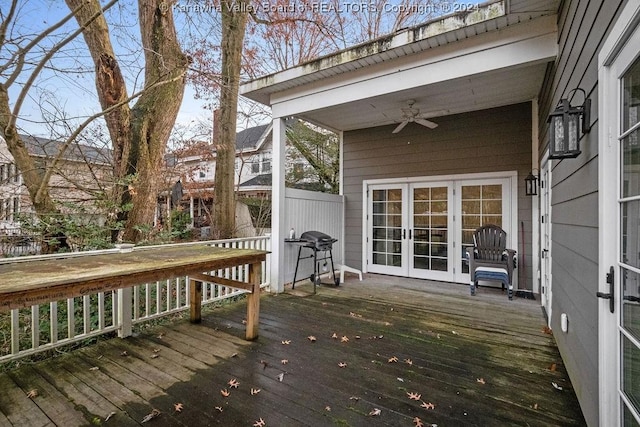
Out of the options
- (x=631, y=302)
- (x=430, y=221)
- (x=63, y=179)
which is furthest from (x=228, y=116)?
(x=631, y=302)

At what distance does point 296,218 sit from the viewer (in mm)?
5137

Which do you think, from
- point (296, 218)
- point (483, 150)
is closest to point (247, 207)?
point (296, 218)

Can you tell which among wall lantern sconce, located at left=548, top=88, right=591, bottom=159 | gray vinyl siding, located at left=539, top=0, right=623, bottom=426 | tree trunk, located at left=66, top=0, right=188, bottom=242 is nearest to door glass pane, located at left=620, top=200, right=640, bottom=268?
gray vinyl siding, located at left=539, top=0, right=623, bottom=426

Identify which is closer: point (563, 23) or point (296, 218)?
point (563, 23)

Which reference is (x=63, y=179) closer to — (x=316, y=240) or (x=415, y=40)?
(x=316, y=240)

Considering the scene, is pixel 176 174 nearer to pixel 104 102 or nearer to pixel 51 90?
pixel 104 102

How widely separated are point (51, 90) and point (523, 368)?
614 centimetres

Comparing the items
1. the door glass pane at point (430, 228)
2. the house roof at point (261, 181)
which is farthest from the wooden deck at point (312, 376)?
the house roof at point (261, 181)

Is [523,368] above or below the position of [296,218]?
below

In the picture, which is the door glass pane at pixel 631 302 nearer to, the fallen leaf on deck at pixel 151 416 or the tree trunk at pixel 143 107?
the fallen leaf on deck at pixel 151 416

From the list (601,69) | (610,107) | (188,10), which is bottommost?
(610,107)

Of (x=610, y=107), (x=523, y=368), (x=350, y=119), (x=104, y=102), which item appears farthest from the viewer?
(x=350, y=119)

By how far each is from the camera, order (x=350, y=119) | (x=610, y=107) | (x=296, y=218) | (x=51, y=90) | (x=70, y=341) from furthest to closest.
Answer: (x=350, y=119) < (x=296, y=218) < (x=51, y=90) < (x=70, y=341) < (x=610, y=107)

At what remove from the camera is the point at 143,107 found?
16.9ft
